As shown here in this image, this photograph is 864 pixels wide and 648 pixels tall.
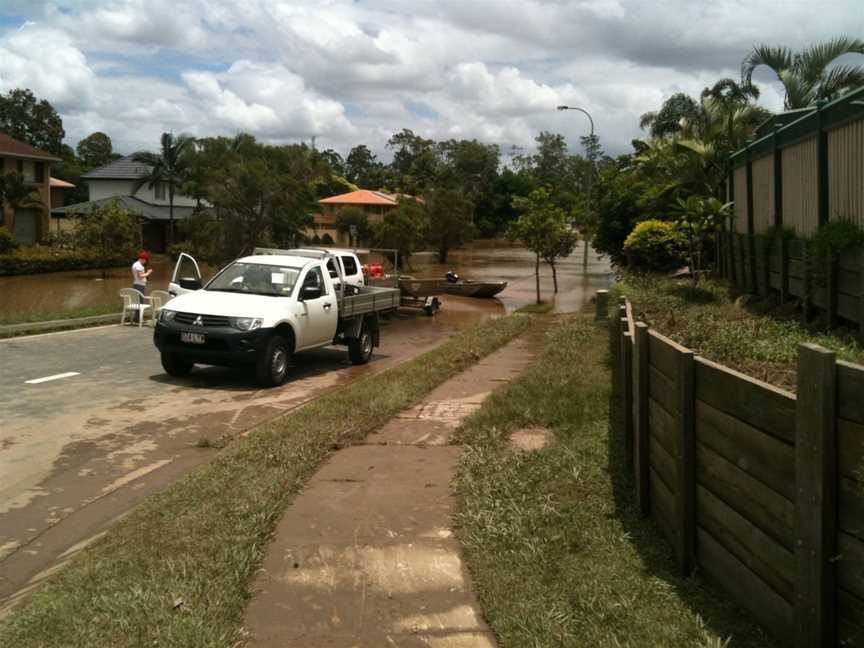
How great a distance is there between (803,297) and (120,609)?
7887 mm

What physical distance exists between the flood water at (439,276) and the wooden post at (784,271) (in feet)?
48.7

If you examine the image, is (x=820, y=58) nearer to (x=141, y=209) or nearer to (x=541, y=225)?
(x=541, y=225)

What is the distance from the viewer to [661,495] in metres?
5.20

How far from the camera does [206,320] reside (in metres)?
12.4

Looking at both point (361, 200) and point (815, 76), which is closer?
point (815, 76)

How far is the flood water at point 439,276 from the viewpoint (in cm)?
2945

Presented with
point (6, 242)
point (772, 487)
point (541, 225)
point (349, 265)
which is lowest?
A: point (772, 487)

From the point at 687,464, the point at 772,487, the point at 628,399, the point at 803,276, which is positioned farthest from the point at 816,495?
the point at 803,276

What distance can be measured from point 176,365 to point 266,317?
1522 millimetres

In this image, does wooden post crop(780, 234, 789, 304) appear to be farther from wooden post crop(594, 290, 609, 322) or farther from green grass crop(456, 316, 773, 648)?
wooden post crop(594, 290, 609, 322)

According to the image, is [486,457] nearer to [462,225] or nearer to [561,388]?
[561,388]

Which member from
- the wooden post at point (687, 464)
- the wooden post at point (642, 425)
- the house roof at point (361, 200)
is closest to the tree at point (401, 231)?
the house roof at point (361, 200)

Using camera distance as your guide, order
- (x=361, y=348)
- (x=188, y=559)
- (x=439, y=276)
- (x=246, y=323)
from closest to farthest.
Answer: (x=188, y=559), (x=246, y=323), (x=361, y=348), (x=439, y=276)

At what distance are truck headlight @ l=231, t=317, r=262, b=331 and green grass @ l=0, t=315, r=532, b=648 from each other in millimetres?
3504
